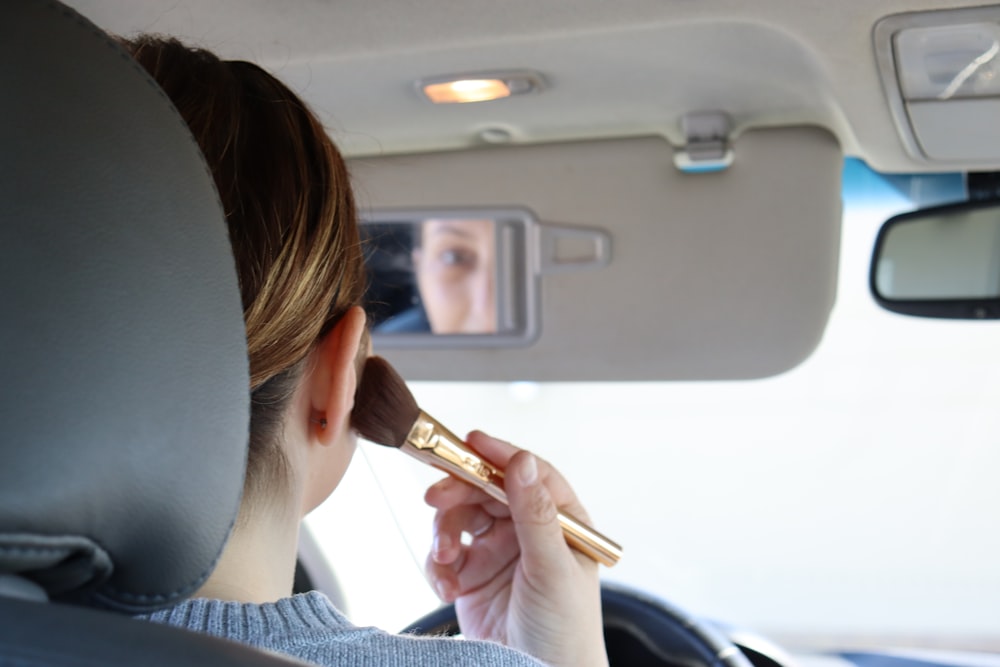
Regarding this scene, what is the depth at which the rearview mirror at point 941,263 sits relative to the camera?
6.06ft

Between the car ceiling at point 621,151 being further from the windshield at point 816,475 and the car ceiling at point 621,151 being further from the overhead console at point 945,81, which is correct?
the windshield at point 816,475

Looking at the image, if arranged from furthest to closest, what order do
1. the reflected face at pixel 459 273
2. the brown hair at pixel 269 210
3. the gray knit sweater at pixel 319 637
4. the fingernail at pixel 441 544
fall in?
the reflected face at pixel 459 273 < the fingernail at pixel 441 544 < the brown hair at pixel 269 210 < the gray knit sweater at pixel 319 637

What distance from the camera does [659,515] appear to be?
4.46 meters

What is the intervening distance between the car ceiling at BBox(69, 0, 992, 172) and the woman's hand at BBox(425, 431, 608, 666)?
1.74 ft

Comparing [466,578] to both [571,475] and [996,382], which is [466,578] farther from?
[996,382]

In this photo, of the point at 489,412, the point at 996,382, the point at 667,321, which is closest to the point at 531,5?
the point at 667,321

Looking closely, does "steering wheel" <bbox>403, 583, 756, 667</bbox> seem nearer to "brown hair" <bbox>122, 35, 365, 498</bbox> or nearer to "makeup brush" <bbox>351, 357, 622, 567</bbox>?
"makeup brush" <bbox>351, 357, 622, 567</bbox>

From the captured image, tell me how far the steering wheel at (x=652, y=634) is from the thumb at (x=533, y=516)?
0.30 meters

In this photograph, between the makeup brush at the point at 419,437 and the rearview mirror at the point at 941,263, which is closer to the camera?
the makeup brush at the point at 419,437

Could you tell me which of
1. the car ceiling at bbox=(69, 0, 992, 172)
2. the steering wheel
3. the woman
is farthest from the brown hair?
the steering wheel

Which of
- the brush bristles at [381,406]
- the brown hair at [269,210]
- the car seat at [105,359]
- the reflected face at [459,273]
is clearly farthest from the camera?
the reflected face at [459,273]

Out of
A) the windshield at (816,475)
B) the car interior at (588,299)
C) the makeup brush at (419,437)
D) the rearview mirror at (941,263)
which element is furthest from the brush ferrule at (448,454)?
the windshield at (816,475)

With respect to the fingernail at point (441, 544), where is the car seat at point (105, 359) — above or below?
above

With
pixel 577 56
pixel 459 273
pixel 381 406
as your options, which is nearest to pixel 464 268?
pixel 459 273
